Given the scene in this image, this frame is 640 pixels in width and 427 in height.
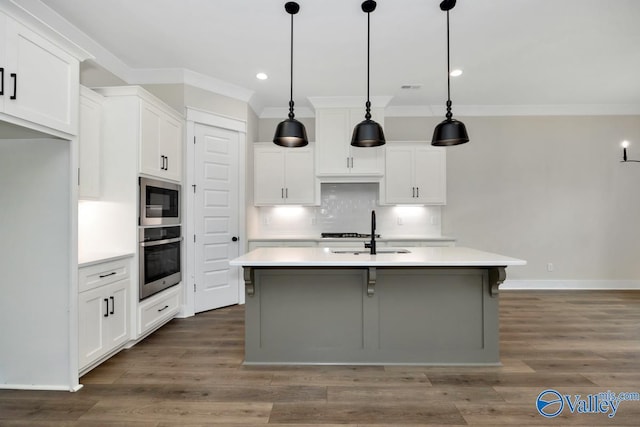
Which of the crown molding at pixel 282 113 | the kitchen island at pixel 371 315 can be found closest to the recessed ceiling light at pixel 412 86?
the crown molding at pixel 282 113

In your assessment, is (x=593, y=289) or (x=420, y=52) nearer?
(x=420, y=52)

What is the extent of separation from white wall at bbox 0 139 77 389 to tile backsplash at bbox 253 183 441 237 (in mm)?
3039

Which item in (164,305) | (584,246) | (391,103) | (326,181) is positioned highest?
(391,103)

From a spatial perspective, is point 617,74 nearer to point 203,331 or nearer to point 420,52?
point 420,52

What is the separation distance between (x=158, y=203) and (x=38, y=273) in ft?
4.12

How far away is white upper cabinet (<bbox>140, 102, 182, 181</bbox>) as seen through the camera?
124 inches

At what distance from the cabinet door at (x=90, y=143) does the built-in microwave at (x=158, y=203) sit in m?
0.36

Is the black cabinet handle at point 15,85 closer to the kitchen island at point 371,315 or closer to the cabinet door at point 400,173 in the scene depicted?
the kitchen island at point 371,315

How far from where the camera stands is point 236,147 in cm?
443

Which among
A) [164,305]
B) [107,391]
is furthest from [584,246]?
[107,391]

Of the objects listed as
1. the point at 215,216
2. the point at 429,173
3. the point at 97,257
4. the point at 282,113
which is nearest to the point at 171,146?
the point at 215,216

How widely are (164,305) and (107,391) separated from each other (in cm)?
127

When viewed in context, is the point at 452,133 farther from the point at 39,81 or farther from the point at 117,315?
the point at 117,315

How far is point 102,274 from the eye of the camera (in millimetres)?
2619
